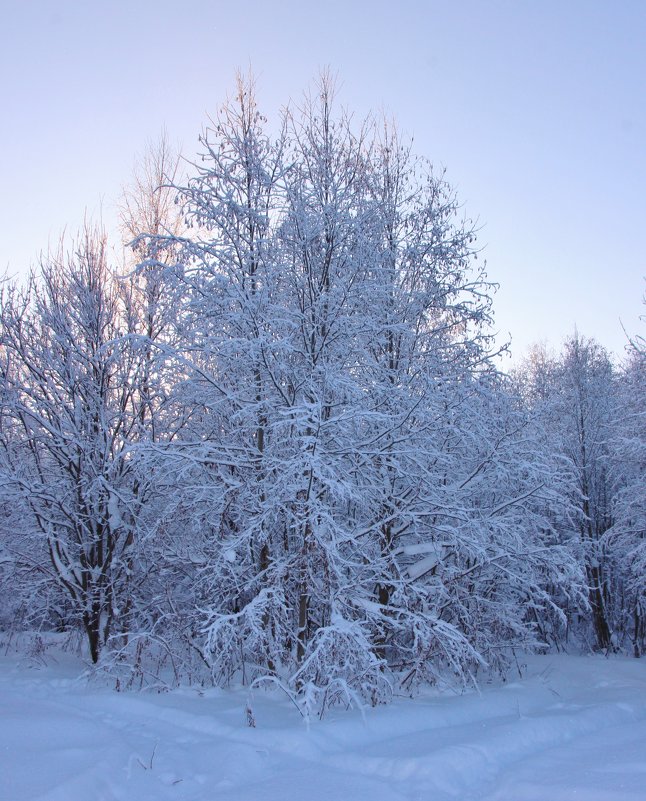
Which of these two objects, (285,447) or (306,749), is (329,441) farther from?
(306,749)

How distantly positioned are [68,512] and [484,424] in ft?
22.5

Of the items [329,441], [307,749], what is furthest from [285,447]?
[307,749]

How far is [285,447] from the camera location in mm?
7762

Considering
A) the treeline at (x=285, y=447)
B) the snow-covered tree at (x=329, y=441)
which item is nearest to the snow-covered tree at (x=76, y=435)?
the treeline at (x=285, y=447)

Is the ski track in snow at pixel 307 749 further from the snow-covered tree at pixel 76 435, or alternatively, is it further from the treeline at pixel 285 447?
the snow-covered tree at pixel 76 435

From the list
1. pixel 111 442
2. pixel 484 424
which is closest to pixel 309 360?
pixel 484 424

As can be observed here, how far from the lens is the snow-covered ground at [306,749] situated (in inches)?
150

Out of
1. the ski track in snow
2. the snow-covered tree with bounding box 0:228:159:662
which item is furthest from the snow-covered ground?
the snow-covered tree with bounding box 0:228:159:662

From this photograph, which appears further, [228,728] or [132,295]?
[132,295]

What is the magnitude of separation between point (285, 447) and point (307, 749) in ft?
12.5

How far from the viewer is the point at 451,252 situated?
956cm

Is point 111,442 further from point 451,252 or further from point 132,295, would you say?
point 451,252

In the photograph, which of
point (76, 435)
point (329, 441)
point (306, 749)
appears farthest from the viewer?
point (76, 435)

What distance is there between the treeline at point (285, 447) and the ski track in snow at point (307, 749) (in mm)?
498
